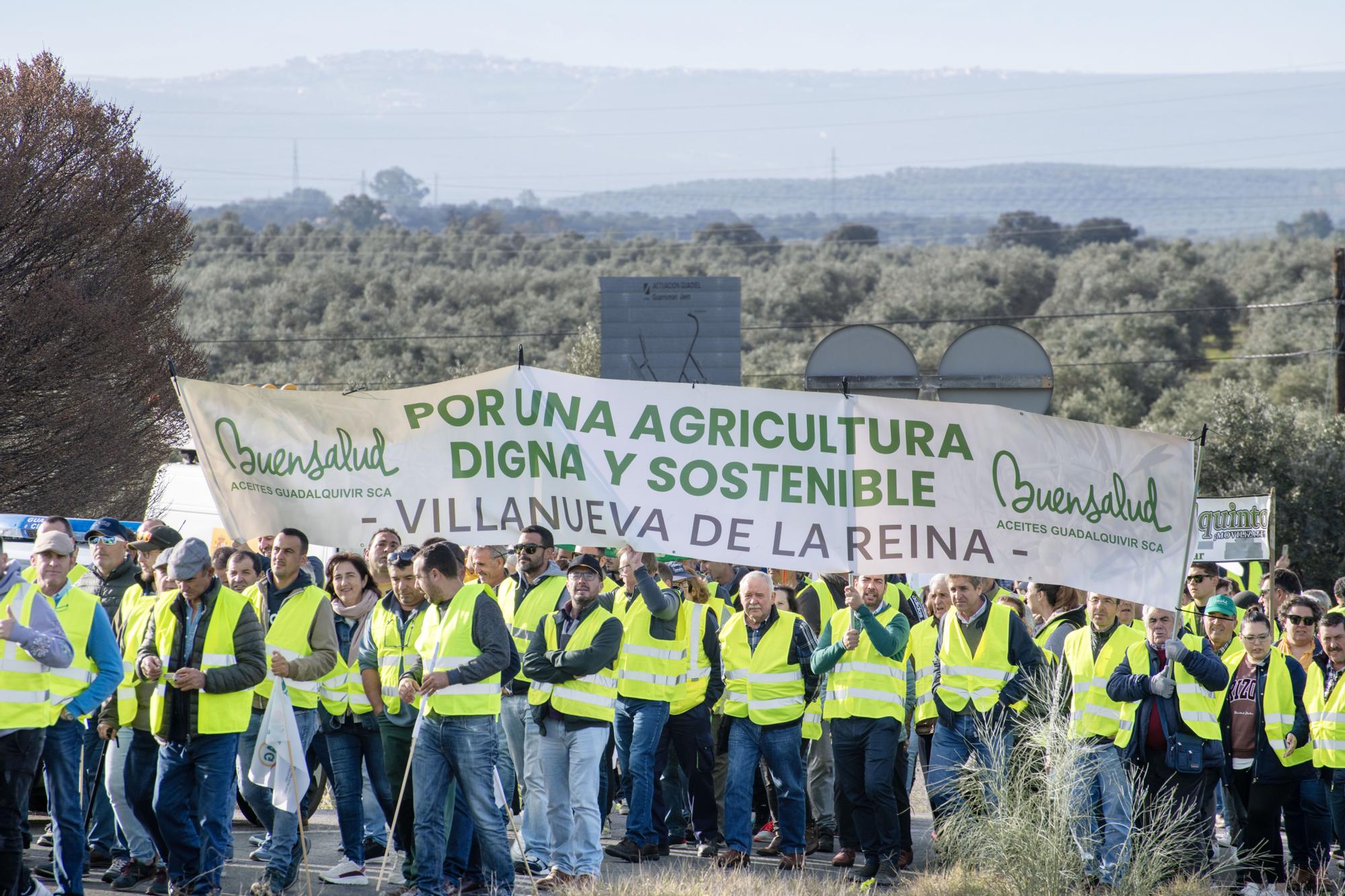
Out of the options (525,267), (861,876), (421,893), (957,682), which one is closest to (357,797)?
(421,893)

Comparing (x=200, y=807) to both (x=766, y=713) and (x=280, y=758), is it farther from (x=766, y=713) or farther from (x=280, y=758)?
(x=766, y=713)

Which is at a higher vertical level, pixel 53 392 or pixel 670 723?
pixel 53 392

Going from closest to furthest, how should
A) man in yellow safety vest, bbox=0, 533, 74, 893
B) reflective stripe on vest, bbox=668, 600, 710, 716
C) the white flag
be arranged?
man in yellow safety vest, bbox=0, 533, 74, 893 < the white flag < reflective stripe on vest, bbox=668, 600, 710, 716

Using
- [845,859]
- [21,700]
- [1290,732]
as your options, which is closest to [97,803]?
[21,700]

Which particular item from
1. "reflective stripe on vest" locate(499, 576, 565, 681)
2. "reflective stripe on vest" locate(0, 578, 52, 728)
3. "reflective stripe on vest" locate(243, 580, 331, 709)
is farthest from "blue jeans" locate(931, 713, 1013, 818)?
"reflective stripe on vest" locate(0, 578, 52, 728)

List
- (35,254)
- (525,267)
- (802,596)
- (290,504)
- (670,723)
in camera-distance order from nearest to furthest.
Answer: (290,504) < (670,723) < (802,596) < (35,254) < (525,267)

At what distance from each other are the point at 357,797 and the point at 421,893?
114 cm

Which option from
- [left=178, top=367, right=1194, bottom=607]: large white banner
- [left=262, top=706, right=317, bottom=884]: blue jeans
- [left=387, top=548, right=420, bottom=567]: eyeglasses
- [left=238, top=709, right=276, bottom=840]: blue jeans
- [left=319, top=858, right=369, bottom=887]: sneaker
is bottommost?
[left=319, top=858, right=369, bottom=887]: sneaker

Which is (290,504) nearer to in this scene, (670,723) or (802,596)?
(670,723)

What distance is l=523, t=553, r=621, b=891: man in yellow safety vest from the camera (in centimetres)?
898

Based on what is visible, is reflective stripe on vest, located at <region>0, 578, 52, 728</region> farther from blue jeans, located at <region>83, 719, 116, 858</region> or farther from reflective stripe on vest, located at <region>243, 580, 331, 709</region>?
blue jeans, located at <region>83, 719, 116, 858</region>

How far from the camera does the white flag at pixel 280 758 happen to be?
8484 mm

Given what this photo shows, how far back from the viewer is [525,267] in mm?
68375

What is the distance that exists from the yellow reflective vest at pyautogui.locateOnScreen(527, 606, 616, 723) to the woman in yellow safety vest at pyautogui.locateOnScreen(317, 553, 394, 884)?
1104 mm
